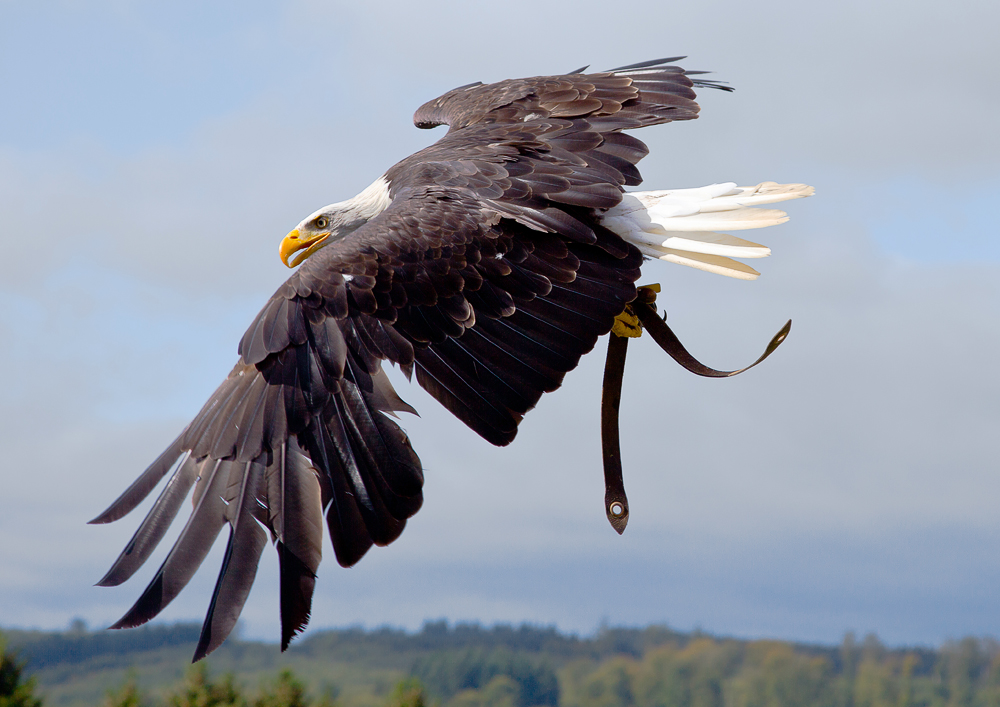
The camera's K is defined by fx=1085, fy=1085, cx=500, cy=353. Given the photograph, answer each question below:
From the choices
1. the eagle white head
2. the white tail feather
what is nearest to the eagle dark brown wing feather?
the white tail feather

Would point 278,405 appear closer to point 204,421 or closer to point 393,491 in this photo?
point 204,421

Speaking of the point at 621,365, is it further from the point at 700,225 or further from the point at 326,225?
the point at 326,225

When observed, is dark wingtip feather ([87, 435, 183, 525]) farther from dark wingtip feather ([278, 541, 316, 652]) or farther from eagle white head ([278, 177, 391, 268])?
eagle white head ([278, 177, 391, 268])

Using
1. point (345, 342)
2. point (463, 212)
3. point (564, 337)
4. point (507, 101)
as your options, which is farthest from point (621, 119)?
point (345, 342)

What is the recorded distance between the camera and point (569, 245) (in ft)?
13.9

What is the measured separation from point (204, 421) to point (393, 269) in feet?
2.85

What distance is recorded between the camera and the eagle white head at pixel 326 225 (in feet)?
18.3

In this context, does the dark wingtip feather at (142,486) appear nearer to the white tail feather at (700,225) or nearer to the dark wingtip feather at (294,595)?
the dark wingtip feather at (294,595)

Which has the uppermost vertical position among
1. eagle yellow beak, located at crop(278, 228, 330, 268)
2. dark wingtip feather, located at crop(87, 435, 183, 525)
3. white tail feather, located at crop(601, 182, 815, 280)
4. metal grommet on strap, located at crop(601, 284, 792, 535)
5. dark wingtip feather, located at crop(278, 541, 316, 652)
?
eagle yellow beak, located at crop(278, 228, 330, 268)

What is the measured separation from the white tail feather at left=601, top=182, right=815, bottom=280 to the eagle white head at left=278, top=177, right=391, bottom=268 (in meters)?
1.52

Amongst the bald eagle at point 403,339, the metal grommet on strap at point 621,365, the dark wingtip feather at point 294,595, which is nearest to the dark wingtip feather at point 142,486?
the bald eagle at point 403,339

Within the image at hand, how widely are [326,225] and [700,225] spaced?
6.70 ft

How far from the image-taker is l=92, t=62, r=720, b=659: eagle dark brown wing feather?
3.52 metres

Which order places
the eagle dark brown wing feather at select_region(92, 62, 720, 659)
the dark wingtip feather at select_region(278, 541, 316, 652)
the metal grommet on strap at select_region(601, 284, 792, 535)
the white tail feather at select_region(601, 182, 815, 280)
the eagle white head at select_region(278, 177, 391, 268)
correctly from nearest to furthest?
the dark wingtip feather at select_region(278, 541, 316, 652)
the eagle dark brown wing feather at select_region(92, 62, 720, 659)
the metal grommet on strap at select_region(601, 284, 792, 535)
the white tail feather at select_region(601, 182, 815, 280)
the eagle white head at select_region(278, 177, 391, 268)
